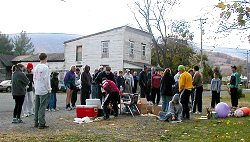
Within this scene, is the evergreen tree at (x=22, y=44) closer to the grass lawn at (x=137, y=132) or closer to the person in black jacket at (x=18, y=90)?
the person in black jacket at (x=18, y=90)

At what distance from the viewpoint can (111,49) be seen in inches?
1695

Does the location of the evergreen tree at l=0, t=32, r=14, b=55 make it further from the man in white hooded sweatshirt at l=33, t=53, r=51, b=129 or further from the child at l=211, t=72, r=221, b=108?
the man in white hooded sweatshirt at l=33, t=53, r=51, b=129

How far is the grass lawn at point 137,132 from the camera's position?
28.5 feet

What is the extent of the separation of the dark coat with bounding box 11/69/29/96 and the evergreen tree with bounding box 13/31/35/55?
7514 centimetres

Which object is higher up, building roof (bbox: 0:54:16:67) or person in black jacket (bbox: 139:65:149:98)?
building roof (bbox: 0:54:16:67)

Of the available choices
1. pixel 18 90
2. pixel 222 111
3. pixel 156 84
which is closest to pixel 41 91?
pixel 18 90

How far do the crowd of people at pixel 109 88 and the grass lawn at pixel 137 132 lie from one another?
0.91 metres

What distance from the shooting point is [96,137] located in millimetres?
8797

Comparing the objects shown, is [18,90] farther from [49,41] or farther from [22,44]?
[49,41]

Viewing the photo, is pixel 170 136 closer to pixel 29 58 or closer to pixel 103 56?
pixel 103 56

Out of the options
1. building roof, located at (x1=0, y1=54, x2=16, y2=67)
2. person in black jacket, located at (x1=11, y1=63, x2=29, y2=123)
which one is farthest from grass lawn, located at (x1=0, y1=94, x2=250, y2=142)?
building roof, located at (x1=0, y1=54, x2=16, y2=67)

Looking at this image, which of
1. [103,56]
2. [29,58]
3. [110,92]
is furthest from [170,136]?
[29,58]

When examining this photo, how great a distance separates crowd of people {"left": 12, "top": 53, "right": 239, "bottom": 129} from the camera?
10.7m

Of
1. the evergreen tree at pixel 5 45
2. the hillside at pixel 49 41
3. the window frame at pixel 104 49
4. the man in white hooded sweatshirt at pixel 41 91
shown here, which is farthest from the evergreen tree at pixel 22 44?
the man in white hooded sweatshirt at pixel 41 91
